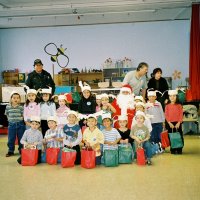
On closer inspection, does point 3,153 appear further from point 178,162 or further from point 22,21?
point 22,21

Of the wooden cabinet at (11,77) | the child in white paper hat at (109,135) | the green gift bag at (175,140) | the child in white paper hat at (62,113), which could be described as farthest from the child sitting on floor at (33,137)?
the wooden cabinet at (11,77)

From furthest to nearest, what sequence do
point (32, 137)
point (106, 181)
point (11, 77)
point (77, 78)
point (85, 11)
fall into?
point (11, 77), point (77, 78), point (85, 11), point (32, 137), point (106, 181)

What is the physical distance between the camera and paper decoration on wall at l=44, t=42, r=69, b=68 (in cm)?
1234

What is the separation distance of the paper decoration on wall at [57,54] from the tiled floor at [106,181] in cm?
765

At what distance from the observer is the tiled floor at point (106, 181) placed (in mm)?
3479

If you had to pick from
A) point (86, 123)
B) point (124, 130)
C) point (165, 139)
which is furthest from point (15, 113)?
point (165, 139)

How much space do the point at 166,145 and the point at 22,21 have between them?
7.81 metres

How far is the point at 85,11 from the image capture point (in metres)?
9.88

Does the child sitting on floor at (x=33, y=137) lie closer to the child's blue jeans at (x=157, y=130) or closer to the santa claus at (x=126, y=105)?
the santa claus at (x=126, y=105)

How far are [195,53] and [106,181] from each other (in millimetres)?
5602

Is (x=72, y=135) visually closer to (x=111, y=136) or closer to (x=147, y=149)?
(x=111, y=136)

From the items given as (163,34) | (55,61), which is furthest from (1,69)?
(163,34)

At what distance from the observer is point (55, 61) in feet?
40.7

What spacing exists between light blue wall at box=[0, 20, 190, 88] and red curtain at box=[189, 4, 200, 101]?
3515 millimetres
